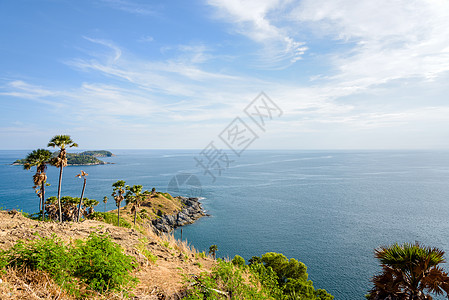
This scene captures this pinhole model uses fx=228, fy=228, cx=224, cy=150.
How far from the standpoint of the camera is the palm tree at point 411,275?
7.23 metres

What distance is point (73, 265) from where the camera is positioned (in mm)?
6086

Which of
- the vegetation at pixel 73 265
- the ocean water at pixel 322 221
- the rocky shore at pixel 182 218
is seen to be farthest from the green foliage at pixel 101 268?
the rocky shore at pixel 182 218

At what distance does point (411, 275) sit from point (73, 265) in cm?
1051

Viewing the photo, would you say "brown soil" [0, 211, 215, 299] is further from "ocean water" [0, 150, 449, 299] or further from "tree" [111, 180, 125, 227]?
"ocean water" [0, 150, 449, 299]

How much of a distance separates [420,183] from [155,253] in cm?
14170

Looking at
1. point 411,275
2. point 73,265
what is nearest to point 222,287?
point 73,265

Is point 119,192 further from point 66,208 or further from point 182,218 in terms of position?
point 182,218

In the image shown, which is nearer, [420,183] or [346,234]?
[346,234]

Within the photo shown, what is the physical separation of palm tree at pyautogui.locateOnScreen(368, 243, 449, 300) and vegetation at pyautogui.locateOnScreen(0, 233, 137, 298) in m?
8.54

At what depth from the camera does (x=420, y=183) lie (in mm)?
111375

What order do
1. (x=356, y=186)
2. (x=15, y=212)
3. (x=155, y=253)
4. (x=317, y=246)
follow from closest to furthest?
→ (x=155, y=253) → (x=15, y=212) → (x=317, y=246) → (x=356, y=186)

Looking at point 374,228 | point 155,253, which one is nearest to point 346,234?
point 374,228

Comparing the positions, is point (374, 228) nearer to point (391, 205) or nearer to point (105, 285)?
point (391, 205)

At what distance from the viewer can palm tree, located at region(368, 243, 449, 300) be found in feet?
23.7
